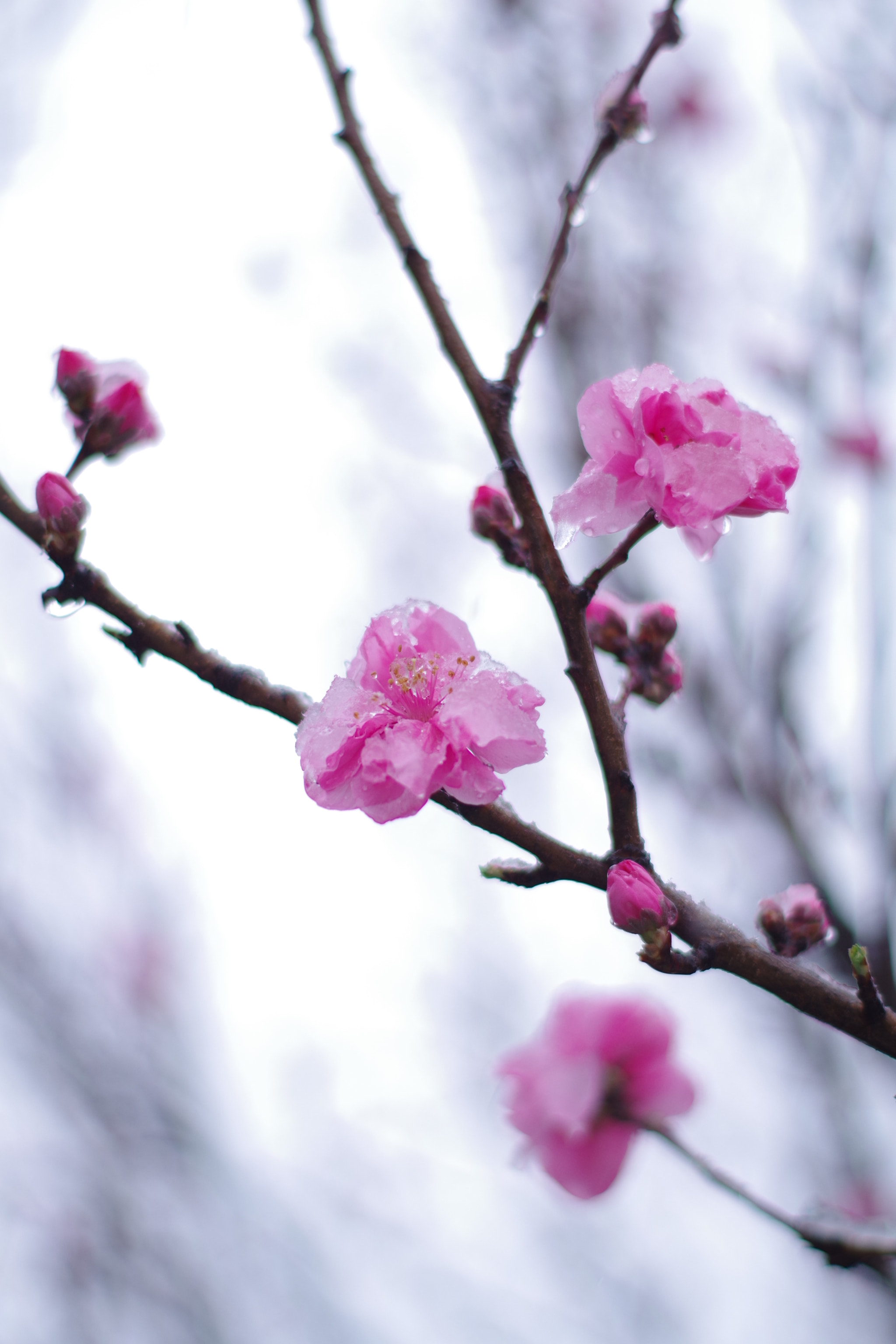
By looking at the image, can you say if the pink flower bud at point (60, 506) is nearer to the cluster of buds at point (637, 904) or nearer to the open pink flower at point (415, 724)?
the open pink flower at point (415, 724)

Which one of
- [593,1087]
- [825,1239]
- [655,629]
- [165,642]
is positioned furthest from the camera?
[655,629]

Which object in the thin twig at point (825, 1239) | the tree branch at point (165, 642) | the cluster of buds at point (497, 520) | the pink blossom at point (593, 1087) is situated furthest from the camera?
the cluster of buds at point (497, 520)

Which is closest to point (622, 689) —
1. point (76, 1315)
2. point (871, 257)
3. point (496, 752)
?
point (496, 752)

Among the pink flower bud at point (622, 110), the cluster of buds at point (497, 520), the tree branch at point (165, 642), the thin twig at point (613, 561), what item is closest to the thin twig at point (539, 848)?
the tree branch at point (165, 642)

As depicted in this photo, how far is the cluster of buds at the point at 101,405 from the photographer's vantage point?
1472 mm

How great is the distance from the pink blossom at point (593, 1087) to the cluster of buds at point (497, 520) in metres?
0.69

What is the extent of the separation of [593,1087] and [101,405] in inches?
48.6

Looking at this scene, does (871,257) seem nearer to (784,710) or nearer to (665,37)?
(784,710)

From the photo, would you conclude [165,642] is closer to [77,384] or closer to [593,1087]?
[77,384]

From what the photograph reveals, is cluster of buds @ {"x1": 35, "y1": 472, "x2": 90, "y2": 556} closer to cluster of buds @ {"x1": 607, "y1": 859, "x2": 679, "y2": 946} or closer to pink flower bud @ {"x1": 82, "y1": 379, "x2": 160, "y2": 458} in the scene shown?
pink flower bud @ {"x1": 82, "y1": 379, "x2": 160, "y2": 458}

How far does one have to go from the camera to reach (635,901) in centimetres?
91

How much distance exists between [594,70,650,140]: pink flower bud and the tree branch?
1080 mm

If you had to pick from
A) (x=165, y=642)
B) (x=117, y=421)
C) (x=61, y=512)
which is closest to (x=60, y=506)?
(x=61, y=512)

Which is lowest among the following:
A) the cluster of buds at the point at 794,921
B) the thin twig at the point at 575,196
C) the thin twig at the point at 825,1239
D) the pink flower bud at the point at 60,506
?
the thin twig at the point at 825,1239
